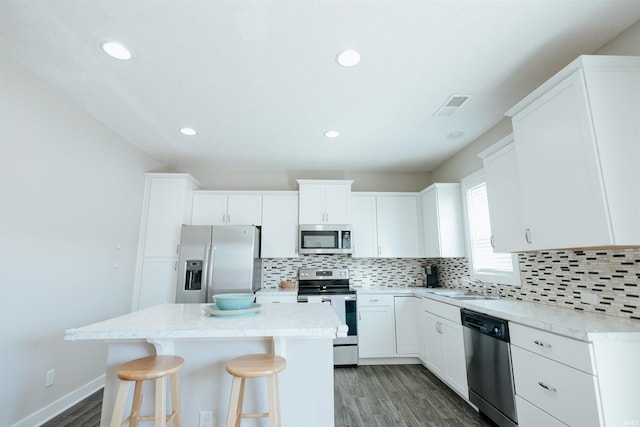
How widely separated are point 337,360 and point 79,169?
11.3 feet

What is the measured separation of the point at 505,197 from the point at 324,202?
224 centimetres

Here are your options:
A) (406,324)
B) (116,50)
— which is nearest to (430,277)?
(406,324)

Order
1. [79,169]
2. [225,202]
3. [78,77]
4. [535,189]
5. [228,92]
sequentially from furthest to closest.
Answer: [225,202] → [79,169] → [228,92] → [78,77] → [535,189]

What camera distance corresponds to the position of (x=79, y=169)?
2.71 metres

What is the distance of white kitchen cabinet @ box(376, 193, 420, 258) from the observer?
416 centimetres

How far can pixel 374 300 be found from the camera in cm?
373

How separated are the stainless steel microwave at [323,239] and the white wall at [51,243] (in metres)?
2.19

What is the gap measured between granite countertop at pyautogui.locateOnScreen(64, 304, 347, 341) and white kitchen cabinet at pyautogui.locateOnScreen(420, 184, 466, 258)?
2.27m

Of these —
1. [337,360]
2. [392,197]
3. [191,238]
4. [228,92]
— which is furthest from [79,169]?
[392,197]

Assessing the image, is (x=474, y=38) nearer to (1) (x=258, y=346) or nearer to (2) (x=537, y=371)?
(2) (x=537, y=371)

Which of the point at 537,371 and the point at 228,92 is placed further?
the point at 228,92

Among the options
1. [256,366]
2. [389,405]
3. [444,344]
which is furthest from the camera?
[444,344]

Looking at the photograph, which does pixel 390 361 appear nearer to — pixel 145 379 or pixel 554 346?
pixel 554 346

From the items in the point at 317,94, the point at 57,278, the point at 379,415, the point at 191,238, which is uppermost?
the point at 317,94
